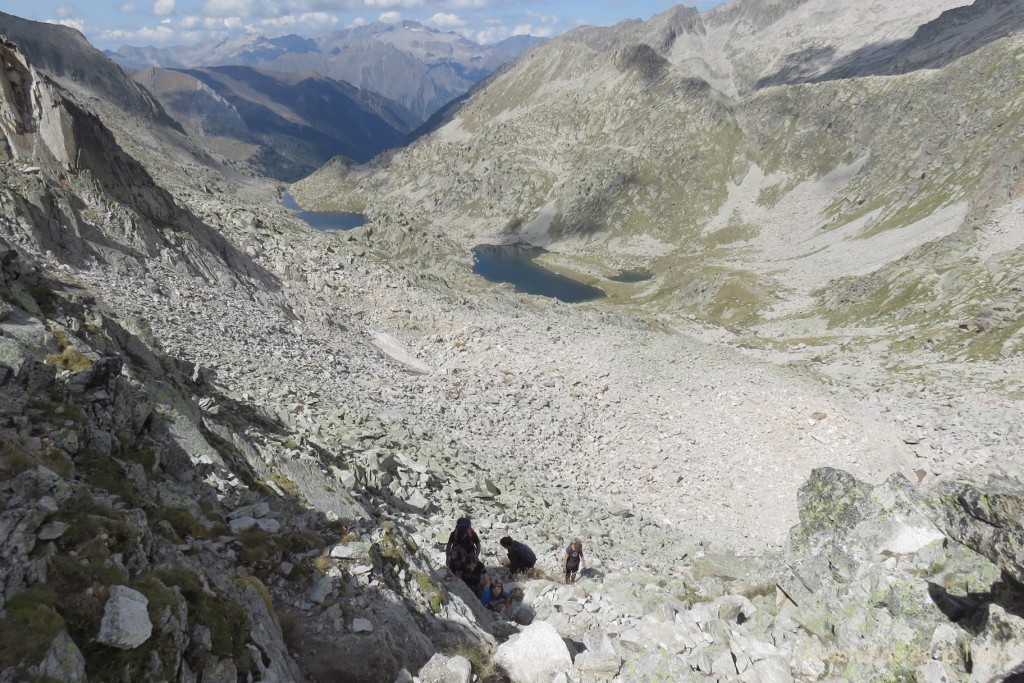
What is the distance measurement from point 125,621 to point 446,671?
5159mm

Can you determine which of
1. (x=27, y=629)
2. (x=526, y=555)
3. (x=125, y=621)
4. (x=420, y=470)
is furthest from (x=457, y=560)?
(x=27, y=629)

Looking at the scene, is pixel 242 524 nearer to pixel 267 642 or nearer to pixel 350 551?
pixel 350 551

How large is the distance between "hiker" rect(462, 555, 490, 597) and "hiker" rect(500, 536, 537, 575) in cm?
209

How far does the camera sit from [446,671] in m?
9.61

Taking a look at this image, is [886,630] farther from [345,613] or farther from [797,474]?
[797,474]

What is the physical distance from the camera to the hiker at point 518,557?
55.7 ft

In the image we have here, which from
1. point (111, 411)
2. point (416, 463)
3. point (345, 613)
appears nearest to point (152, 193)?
point (416, 463)

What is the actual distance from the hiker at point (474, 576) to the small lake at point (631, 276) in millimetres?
162336

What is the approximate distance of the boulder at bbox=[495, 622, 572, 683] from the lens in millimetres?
10188

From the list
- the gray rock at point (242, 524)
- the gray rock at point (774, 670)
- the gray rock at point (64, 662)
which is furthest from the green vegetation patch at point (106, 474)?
the gray rock at point (774, 670)

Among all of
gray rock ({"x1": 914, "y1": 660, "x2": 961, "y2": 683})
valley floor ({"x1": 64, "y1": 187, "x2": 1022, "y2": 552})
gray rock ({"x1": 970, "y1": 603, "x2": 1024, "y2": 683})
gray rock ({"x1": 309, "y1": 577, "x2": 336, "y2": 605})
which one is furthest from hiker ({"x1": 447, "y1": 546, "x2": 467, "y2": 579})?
gray rock ({"x1": 970, "y1": 603, "x2": 1024, "y2": 683})

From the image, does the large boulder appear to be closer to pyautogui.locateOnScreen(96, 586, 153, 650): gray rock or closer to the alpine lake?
pyautogui.locateOnScreen(96, 586, 153, 650): gray rock

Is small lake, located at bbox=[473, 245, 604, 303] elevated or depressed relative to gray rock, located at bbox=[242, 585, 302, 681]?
depressed

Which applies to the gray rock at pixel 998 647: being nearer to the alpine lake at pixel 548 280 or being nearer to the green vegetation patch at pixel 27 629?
the green vegetation patch at pixel 27 629
